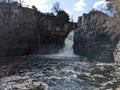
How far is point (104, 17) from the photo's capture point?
2123 centimetres

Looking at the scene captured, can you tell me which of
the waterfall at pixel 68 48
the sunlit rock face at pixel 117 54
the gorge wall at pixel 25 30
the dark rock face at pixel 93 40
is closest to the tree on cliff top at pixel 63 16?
the gorge wall at pixel 25 30

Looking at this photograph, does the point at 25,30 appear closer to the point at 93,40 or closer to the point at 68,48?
the point at 68,48

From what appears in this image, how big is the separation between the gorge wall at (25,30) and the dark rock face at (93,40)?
8.37m

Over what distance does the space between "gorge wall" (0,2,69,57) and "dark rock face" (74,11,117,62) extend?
27.5ft

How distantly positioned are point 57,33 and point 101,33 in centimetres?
2193

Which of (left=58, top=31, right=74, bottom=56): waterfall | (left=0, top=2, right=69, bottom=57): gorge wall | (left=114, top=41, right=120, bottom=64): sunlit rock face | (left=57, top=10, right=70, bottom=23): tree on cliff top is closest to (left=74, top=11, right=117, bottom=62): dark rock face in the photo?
(left=114, top=41, right=120, bottom=64): sunlit rock face

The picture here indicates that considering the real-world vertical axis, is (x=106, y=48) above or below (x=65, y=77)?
above

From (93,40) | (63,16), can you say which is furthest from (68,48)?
(63,16)

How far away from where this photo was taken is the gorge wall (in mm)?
38094

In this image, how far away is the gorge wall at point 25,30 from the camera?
125 feet

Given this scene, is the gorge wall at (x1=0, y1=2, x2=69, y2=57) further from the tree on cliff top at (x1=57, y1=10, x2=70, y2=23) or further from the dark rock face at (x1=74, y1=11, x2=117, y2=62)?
the dark rock face at (x1=74, y1=11, x2=117, y2=62)

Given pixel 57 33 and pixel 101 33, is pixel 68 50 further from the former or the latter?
pixel 101 33

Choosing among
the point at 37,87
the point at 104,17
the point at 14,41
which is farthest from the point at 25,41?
the point at 37,87

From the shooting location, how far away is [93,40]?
33.1 m
